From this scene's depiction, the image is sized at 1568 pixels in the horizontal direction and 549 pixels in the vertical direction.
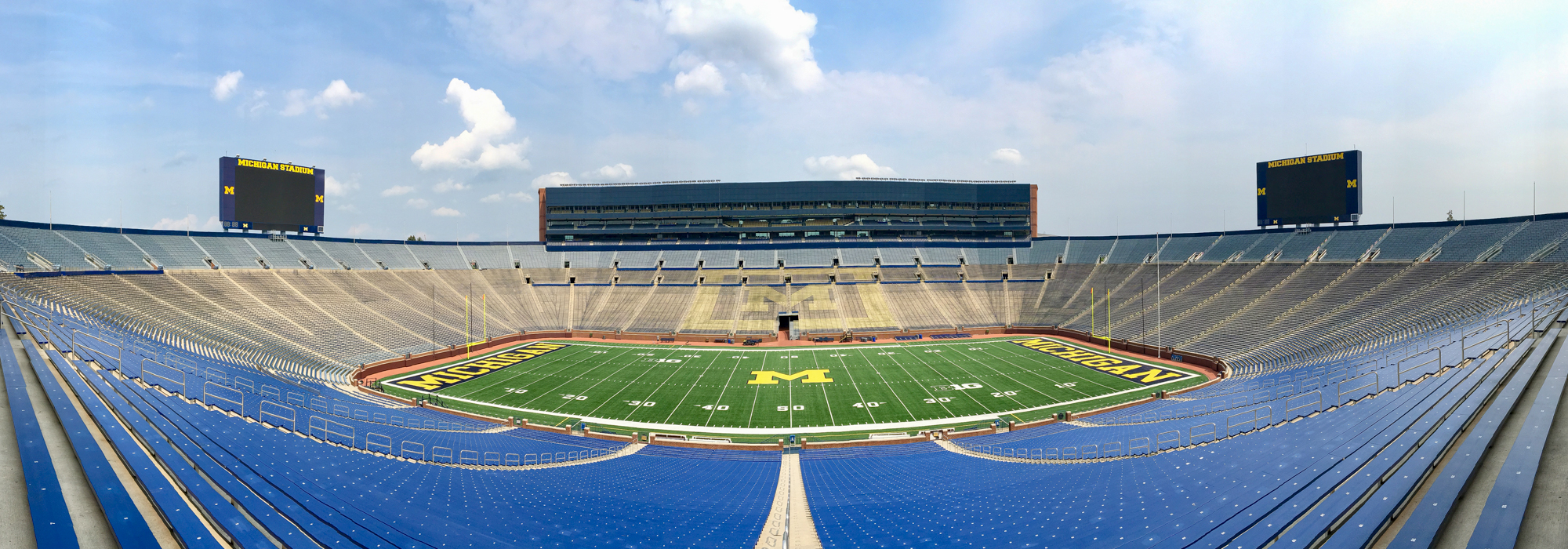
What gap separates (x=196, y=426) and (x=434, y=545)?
6.08 meters

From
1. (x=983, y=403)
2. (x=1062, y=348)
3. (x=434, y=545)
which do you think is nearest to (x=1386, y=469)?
(x=434, y=545)

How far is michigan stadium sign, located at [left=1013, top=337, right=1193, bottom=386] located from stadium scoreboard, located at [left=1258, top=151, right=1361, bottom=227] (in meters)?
25.0

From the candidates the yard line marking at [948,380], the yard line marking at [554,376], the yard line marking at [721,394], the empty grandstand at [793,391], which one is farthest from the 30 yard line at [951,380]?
the yard line marking at [554,376]

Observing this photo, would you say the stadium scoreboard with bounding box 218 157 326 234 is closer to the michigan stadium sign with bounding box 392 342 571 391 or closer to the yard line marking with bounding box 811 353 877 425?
the michigan stadium sign with bounding box 392 342 571 391

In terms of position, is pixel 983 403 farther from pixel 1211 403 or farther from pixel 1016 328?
pixel 1016 328

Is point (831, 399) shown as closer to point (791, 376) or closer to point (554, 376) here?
point (791, 376)

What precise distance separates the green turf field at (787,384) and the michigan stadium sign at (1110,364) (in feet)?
0.41

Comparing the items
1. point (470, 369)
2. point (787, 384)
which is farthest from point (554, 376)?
point (787, 384)

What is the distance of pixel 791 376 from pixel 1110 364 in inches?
856

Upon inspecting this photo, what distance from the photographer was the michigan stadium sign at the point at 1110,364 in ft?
116

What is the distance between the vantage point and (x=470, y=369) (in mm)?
38906

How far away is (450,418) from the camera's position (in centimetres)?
2688

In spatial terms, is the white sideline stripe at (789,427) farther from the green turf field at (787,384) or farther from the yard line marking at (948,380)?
the yard line marking at (948,380)

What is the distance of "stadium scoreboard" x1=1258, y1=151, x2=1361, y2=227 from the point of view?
49.7 metres
